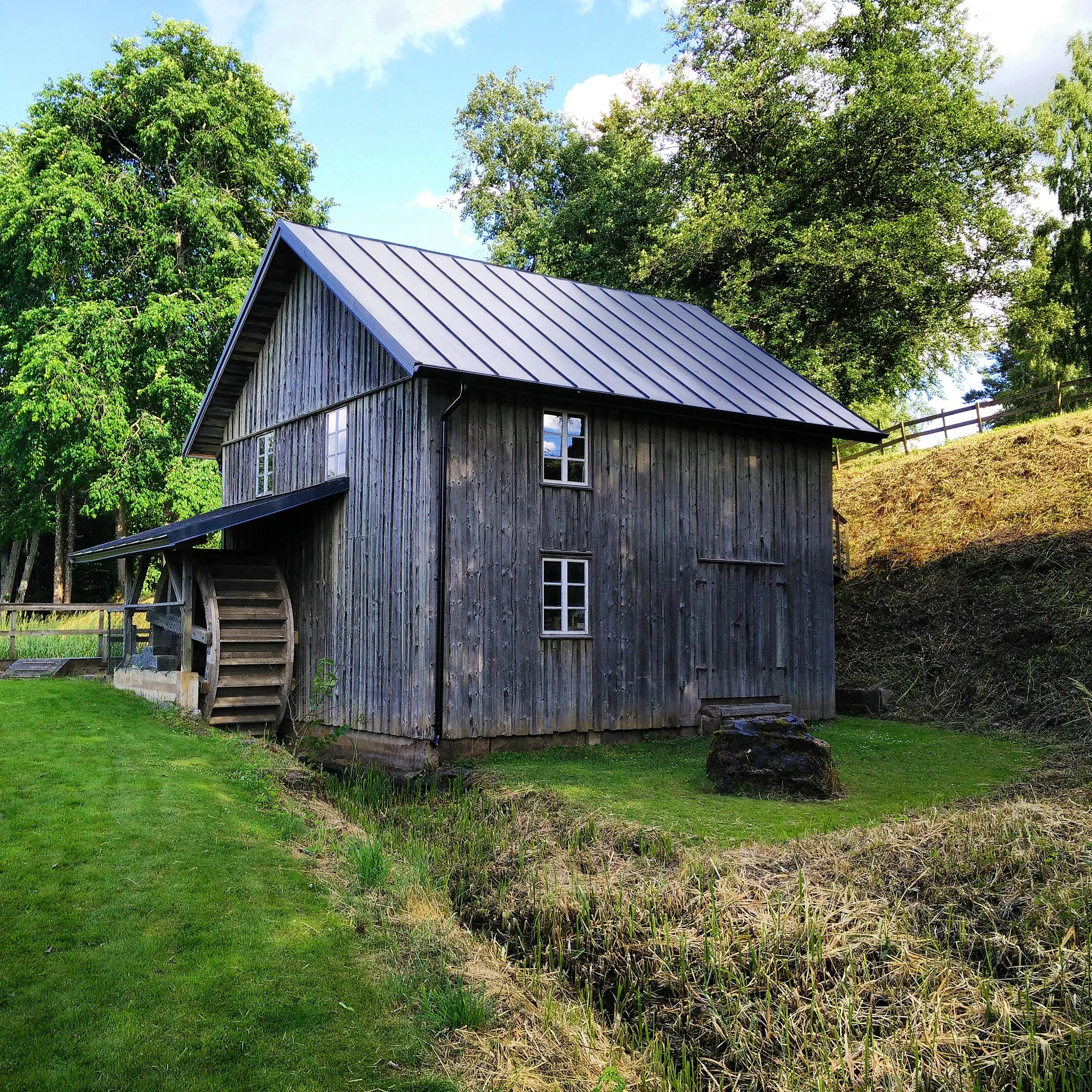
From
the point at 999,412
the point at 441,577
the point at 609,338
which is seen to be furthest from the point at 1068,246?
the point at 441,577

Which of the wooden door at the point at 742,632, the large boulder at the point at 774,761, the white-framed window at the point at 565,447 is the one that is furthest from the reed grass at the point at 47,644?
the large boulder at the point at 774,761

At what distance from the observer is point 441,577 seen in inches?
476

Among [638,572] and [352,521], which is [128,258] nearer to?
[352,521]

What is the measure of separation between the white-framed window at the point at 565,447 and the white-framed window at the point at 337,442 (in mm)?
3081

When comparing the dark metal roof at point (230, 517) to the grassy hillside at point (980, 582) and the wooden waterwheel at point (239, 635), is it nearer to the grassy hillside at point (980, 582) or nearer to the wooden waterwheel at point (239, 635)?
the wooden waterwheel at point (239, 635)

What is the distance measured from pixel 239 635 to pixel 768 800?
863 cm

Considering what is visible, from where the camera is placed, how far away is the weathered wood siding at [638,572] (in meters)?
12.5

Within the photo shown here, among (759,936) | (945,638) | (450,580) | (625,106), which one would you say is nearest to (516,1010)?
(759,936)

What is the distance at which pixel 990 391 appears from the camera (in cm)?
5434

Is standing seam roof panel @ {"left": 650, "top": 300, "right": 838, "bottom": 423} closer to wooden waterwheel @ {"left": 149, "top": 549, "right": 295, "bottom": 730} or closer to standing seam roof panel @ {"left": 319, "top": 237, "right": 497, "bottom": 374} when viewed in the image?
standing seam roof panel @ {"left": 319, "top": 237, "right": 497, "bottom": 374}

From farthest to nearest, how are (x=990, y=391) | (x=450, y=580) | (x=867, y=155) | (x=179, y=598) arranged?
(x=990, y=391)
(x=867, y=155)
(x=179, y=598)
(x=450, y=580)

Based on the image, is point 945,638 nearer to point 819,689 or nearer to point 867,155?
point 819,689

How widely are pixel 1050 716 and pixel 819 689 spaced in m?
3.35

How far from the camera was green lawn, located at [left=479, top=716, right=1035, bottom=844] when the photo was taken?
8.67 m
